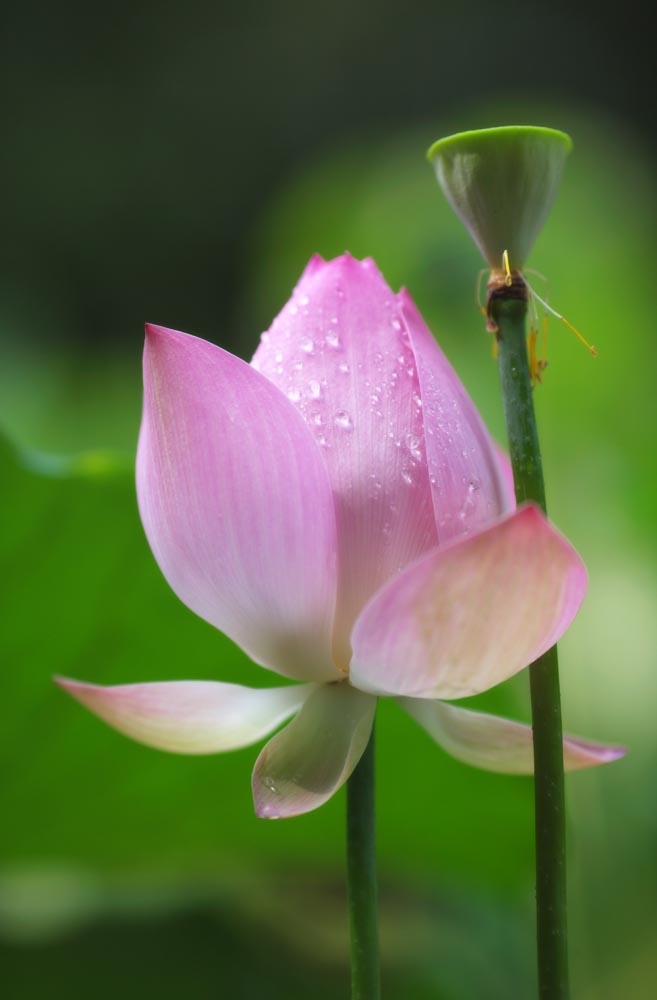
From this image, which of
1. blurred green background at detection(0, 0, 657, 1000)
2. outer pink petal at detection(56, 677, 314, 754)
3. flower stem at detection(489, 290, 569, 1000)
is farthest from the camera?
blurred green background at detection(0, 0, 657, 1000)

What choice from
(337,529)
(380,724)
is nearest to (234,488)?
(337,529)

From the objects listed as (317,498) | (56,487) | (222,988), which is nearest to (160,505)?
(317,498)

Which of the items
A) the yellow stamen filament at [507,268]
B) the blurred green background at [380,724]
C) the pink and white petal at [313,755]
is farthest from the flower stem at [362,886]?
the blurred green background at [380,724]

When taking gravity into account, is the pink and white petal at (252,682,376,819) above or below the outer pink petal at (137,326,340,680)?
below

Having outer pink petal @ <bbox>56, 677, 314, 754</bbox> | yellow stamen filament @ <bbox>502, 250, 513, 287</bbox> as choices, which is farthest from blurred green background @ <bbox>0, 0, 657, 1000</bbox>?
yellow stamen filament @ <bbox>502, 250, 513, 287</bbox>

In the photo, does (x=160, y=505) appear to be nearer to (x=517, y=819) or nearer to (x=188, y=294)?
(x=517, y=819)

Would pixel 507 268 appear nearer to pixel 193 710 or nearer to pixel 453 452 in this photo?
pixel 453 452

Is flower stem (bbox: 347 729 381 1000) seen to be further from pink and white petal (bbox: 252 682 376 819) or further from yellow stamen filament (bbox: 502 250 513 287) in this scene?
yellow stamen filament (bbox: 502 250 513 287)
